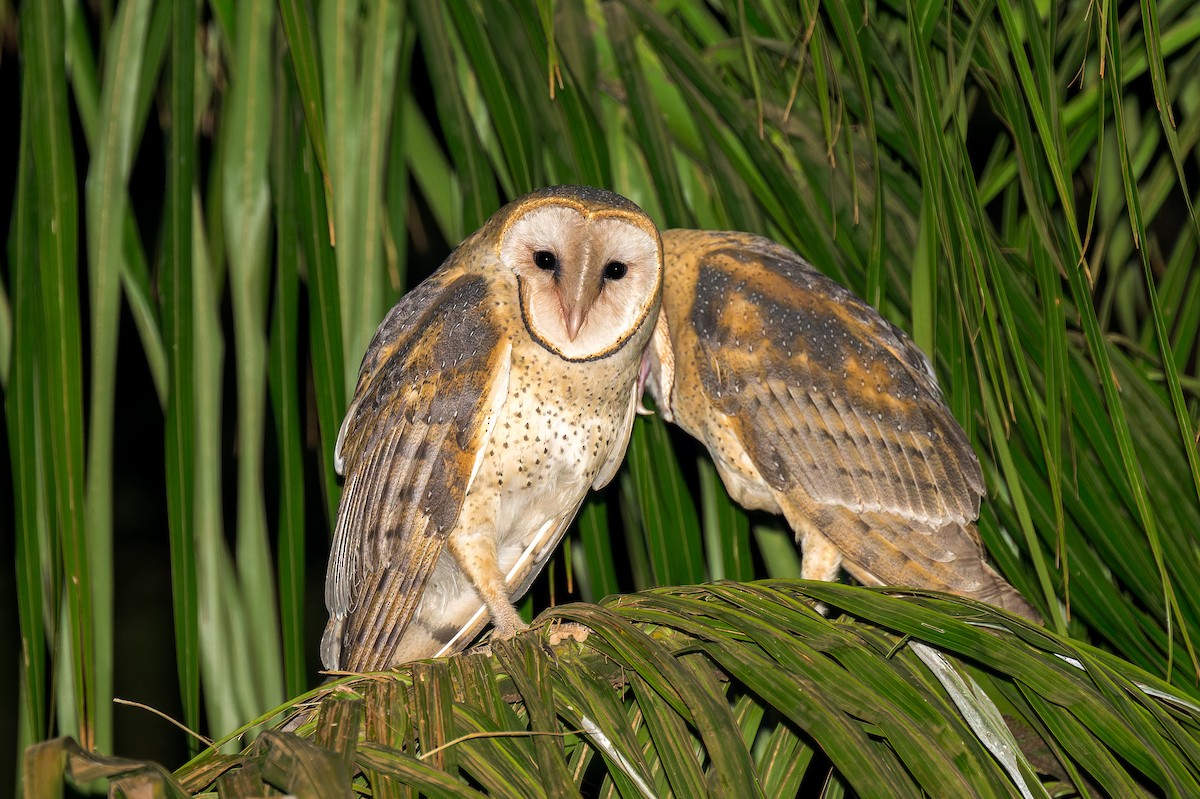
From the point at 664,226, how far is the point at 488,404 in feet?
1.91

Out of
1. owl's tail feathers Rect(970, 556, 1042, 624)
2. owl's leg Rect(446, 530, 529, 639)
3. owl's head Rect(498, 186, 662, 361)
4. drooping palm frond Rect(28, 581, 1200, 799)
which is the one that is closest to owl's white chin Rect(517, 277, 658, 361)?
owl's head Rect(498, 186, 662, 361)

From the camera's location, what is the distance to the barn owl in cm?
179

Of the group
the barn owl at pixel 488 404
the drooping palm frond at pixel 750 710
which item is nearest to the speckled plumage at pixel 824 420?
the barn owl at pixel 488 404

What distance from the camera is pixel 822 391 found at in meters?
2.08

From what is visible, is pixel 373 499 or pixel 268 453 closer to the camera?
pixel 373 499

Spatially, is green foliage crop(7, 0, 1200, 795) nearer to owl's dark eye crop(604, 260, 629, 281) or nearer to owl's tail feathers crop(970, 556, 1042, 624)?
owl's tail feathers crop(970, 556, 1042, 624)

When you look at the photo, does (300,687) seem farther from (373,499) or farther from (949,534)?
(949,534)

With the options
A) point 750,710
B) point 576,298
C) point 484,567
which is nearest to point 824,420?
point 576,298

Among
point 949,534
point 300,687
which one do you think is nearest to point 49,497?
point 300,687

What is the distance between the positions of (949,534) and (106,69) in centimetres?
149

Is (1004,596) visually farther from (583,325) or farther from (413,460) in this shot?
(413,460)

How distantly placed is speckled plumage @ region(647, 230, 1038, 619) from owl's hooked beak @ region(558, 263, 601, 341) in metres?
0.39

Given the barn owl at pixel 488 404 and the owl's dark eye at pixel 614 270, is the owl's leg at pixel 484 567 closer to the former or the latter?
the barn owl at pixel 488 404

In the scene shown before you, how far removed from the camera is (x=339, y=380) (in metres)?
1.56
